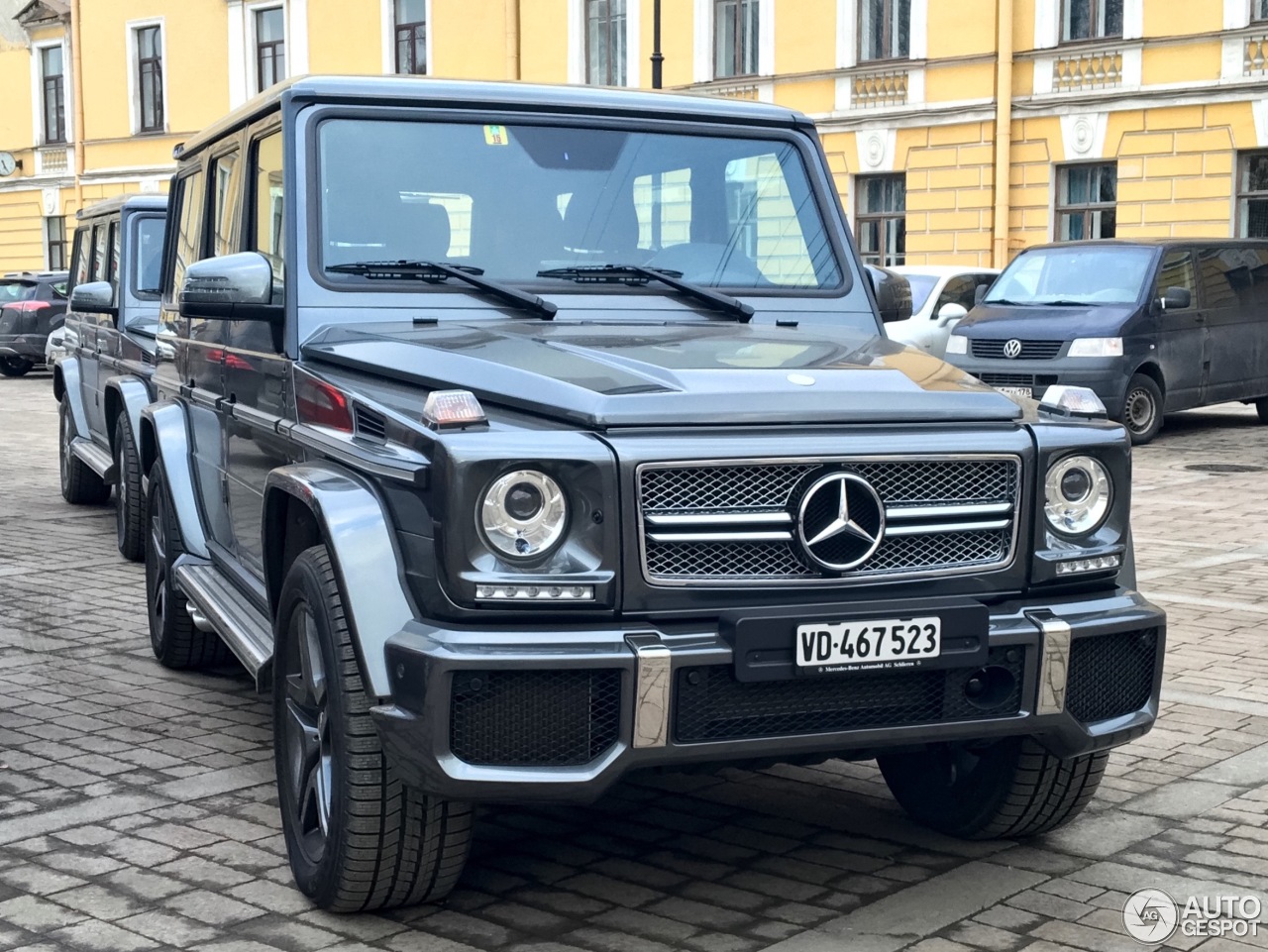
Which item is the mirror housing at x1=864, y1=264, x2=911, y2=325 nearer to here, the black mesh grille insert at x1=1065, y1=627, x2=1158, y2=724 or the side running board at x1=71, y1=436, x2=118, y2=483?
the black mesh grille insert at x1=1065, y1=627, x2=1158, y2=724

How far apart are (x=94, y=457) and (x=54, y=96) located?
1353 inches

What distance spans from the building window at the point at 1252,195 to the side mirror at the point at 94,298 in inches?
730

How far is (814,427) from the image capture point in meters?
3.70

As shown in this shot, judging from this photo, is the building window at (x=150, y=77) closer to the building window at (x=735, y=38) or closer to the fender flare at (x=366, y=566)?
the building window at (x=735, y=38)

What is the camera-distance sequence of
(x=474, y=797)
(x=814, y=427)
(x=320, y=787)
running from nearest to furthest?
(x=474, y=797), (x=814, y=427), (x=320, y=787)

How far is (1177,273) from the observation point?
16.3m

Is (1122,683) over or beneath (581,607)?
beneath

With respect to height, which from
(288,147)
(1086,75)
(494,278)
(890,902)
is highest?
(1086,75)

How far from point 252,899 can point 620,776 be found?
3.61ft

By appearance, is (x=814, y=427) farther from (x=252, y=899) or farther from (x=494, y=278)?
(x=252, y=899)

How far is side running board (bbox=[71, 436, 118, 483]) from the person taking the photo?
9469 mm

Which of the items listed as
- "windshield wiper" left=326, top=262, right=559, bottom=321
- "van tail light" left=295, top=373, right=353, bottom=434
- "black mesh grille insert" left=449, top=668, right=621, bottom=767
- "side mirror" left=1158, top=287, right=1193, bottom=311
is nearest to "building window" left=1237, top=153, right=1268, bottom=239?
"side mirror" left=1158, top=287, right=1193, bottom=311

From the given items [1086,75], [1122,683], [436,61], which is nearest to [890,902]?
[1122,683]

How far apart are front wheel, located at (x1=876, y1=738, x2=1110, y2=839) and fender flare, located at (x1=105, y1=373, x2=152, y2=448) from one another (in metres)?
4.78
